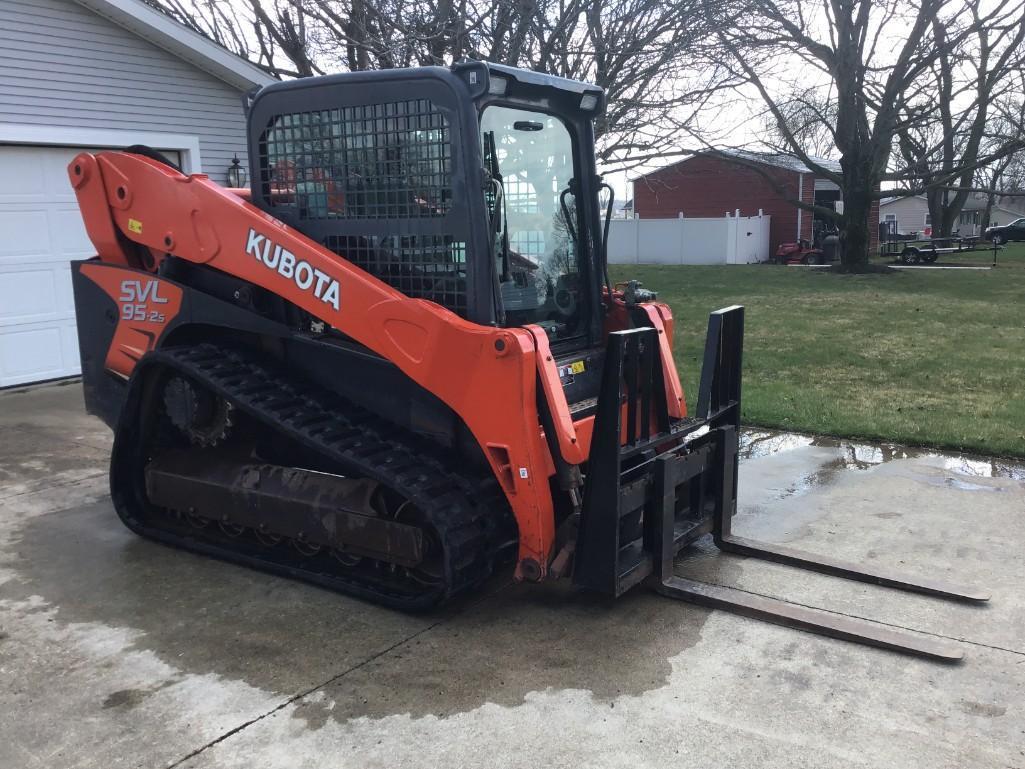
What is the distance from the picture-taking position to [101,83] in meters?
9.61

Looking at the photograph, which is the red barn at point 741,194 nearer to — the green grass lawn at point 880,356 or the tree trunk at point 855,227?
the tree trunk at point 855,227

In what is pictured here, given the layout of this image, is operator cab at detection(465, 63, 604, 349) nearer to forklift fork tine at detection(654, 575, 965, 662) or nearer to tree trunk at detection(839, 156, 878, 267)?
forklift fork tine at detection(654, 575, 965, 662)

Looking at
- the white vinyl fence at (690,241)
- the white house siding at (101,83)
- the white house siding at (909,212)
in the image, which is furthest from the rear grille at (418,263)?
the white house siding at (909,212)

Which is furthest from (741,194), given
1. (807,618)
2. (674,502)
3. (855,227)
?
(807,618)

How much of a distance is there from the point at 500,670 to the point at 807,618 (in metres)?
1.41

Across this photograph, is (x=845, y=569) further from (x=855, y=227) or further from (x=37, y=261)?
(x=855, y=227)

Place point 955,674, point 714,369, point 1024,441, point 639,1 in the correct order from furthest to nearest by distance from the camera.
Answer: point 639,1
point 1024,441
point 714,369
point 955,674

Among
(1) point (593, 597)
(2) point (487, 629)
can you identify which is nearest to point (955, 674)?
(1) point (593, 597)

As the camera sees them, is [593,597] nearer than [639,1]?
Yes

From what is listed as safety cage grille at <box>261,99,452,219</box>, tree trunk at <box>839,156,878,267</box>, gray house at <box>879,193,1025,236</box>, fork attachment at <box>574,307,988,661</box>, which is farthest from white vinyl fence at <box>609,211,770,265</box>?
gray house at <box>879,193,1025,236</box>

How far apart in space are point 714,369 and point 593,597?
137cm

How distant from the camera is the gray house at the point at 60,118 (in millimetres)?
8945

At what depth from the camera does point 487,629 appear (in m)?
4.11

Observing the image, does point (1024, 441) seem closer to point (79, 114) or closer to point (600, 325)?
point (600, 325)
